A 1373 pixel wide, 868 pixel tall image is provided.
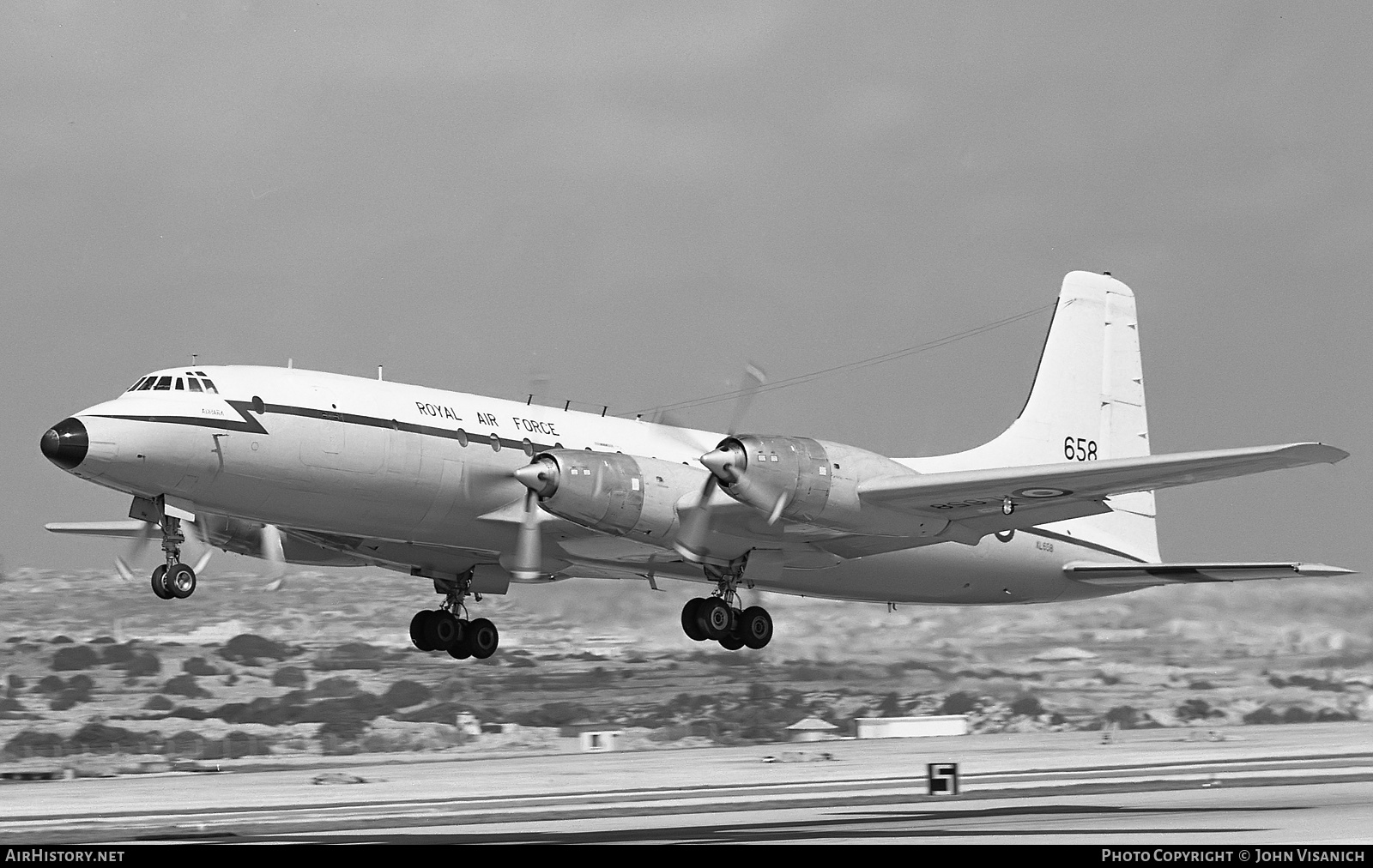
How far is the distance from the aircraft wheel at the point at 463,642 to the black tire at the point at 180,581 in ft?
23.8

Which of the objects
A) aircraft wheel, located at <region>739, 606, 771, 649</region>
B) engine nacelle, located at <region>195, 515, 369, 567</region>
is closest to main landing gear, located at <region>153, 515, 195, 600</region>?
engine nacelle, located at <region>195, 515, 369, 567</region>

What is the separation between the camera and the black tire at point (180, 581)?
2367 cm

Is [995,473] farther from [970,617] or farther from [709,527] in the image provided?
[970,617]

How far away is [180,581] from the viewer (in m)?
23.8

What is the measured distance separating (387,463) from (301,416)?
152 centimetres

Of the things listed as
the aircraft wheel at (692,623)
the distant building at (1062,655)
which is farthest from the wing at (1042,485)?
the distant building at (1062,655)

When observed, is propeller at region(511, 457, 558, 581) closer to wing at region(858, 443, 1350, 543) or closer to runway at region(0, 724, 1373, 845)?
runway at region(0, 724, 1373, 845)

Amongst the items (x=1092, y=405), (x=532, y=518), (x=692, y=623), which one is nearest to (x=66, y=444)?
(x=532, y=518)

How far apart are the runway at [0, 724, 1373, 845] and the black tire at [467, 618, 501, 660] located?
2863 millimetres

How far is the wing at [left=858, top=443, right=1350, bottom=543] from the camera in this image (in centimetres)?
2389

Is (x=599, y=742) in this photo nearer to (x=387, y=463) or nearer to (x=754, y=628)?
(x=754, y=628)

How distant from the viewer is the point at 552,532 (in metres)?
27.5

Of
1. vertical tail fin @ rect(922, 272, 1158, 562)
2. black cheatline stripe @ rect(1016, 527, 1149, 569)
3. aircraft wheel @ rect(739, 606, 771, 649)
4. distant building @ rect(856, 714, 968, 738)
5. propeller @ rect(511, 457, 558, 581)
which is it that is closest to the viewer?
propeller @ rect(511, 457, 558, 581)

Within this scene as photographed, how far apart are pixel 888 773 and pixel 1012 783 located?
4640mm
